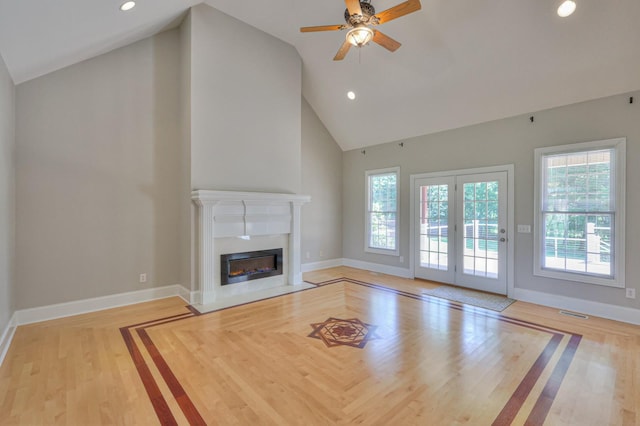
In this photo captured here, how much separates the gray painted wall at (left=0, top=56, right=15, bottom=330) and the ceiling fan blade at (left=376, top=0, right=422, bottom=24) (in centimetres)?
376

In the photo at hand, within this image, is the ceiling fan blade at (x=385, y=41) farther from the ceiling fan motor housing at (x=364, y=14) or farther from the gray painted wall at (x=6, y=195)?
the gray painted wall at (x=6, y=195)

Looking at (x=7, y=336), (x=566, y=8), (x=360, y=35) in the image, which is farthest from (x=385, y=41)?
(x=7, y=336)

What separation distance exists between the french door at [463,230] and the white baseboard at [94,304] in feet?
14.3

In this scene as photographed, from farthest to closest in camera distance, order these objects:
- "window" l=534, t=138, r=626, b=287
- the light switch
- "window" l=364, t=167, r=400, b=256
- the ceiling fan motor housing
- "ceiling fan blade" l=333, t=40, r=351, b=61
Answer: "window" l=364, t=167, r=400, b=256 < the light switch < "window" l=534, t=138, r=626, b=287 < "ceiling fan blade" l=333, t=40, r=351, b=61 < the ceiling fan motor housing

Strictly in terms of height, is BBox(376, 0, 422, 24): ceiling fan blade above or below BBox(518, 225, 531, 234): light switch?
above

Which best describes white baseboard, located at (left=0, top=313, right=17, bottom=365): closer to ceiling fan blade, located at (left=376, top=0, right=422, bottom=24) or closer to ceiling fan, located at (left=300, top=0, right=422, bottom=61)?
ceiling fan, located at (left=300, top=0, right=422, bottom=61)

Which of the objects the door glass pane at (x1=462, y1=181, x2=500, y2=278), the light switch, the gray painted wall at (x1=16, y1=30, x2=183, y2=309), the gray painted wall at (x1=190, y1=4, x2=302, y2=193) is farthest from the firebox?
the light switch

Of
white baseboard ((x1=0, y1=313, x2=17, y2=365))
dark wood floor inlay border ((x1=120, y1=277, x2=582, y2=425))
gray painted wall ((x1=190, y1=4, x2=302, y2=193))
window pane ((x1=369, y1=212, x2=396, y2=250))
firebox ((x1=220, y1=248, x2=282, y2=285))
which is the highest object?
gray painted wall ((x1=190, y1=4, x2=302, y2=193))

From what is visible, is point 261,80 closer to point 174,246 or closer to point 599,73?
point 174,246

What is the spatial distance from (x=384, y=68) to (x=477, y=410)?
186 inches

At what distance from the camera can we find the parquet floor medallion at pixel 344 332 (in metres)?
3.27

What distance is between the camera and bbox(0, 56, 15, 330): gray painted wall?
3072 millimetres

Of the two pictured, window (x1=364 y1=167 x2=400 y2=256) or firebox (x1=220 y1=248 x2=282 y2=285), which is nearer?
firebox (x1=220 y1=248 x2=282 y2=285)

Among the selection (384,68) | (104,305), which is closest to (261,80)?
(384,68)
